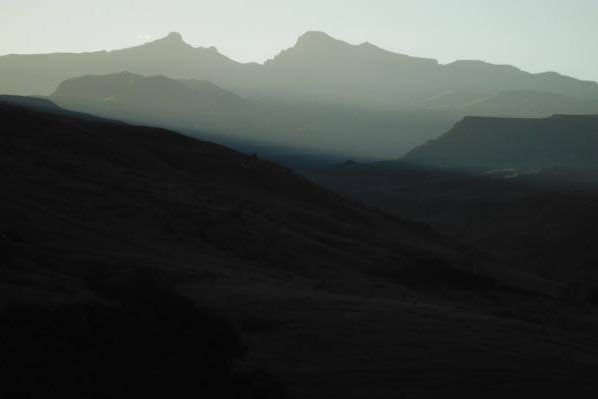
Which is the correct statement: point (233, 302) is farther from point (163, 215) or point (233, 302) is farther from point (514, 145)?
point (514, 145)

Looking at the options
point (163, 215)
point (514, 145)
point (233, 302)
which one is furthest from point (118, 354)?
point (514, 145)

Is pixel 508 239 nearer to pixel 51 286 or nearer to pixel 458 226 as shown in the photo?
pixel 458 226

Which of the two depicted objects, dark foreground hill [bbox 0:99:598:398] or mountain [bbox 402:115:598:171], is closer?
dark foreground hill [bbox 0:99:598:398]

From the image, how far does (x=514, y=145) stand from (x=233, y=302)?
476ft

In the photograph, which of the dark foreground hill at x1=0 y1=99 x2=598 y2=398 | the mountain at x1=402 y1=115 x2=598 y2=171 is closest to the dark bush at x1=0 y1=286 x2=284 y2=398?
the dark foreground hill at x1=0 y1=99 x2=598 y2=398

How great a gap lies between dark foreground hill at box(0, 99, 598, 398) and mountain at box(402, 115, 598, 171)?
108m

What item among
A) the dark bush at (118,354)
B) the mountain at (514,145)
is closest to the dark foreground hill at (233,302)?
the dark bush at (118,354)

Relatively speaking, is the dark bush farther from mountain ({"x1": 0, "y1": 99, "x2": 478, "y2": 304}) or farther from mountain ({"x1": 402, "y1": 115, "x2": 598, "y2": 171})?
mountain ({"x1": 402, "y1": 115, "x2": 598, "y2": 171})

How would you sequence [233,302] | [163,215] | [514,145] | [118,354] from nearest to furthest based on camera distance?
[118,354], [233,302], [163,215], [514,145]

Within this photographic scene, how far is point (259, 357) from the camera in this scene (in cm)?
1309

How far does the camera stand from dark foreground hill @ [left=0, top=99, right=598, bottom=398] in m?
10.2

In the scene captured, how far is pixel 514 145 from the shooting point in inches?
6088

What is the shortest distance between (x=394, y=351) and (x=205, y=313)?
356 cm

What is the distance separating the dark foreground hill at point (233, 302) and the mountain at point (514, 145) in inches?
4253
